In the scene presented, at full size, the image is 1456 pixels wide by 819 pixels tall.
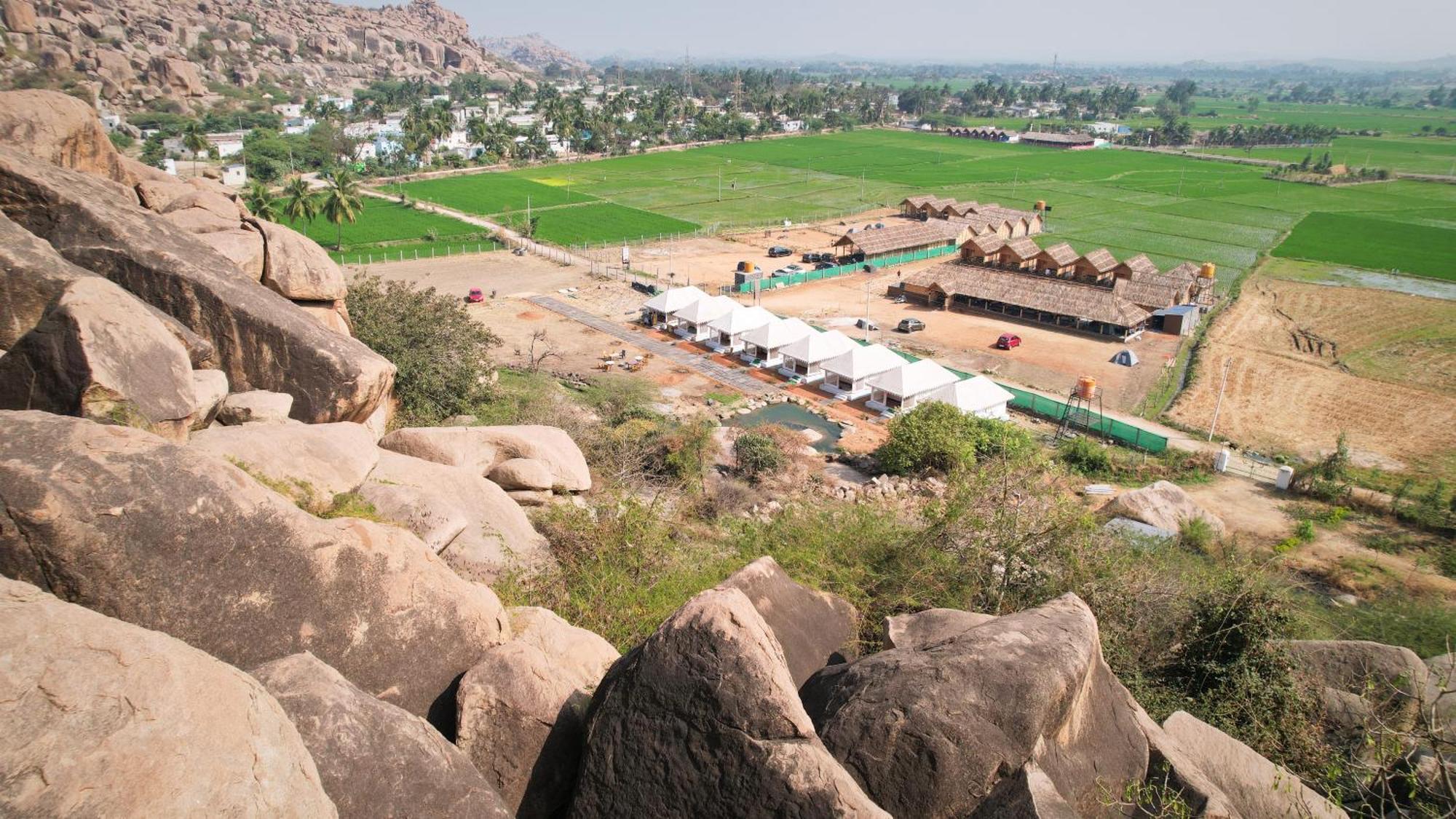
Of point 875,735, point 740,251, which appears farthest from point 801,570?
point 740,251

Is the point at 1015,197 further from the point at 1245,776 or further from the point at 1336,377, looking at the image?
the point at 1245,776

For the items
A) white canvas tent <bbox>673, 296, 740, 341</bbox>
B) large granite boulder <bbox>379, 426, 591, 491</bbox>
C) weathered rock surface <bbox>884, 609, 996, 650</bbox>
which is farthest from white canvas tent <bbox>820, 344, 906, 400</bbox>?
weathered rock surface <bbox>884, 609, 996, 650</bbox>

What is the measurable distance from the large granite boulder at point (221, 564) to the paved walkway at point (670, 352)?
29.0 metres

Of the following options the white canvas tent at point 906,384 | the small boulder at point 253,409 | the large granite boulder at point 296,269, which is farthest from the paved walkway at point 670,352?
the small boulder at point 253,409

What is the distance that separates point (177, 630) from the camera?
7.41 metres

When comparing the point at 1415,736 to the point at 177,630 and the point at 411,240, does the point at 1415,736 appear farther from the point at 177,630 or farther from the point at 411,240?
the point at 411,240

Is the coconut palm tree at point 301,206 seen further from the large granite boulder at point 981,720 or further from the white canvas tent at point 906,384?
the large granite boulder at point 981,720

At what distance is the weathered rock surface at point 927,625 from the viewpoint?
31.9ft

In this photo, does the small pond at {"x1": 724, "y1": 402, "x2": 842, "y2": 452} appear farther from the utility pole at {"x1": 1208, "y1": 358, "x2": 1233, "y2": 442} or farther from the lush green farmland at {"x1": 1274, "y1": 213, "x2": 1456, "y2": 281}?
the lush green farmland at {"x1": 1274, "y1": 213, "x2": 1456, "y2": 281}

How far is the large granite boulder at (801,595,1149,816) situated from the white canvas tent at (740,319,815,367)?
31679 millimetres

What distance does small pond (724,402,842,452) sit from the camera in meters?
32.4

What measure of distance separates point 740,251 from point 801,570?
51542 millimetres

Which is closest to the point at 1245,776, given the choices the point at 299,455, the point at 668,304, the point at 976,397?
the point at 299,455

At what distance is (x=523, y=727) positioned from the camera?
7.88 meters
